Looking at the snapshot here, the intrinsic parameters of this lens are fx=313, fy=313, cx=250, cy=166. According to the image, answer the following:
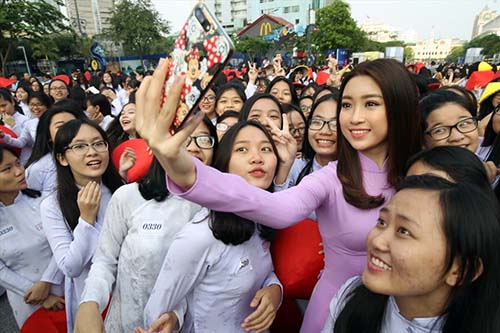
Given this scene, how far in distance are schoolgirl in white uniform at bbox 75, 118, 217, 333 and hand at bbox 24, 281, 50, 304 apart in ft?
2.27

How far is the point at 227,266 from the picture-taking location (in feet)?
5.06

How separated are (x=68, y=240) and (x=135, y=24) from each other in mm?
31035

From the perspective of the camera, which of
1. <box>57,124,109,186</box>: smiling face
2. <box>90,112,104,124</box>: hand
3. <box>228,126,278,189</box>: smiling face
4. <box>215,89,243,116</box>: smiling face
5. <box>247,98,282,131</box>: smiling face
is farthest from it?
<box>90,112,104,124</box>: hand

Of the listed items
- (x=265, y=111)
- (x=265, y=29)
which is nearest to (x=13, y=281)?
(x=265, y=111)

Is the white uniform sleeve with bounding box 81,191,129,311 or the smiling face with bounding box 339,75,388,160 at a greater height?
the smiling face with bounding box 339,75,388,160

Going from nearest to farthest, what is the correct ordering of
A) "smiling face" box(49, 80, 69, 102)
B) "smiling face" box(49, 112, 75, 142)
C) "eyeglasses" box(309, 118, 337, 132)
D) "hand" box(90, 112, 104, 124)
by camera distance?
1. "eyeglasses" box(309, 118, 337, 132)
2. "smiling face" box(49, 112, 75, 142)
3. "hand" box(90, 112, 104, 124)
4. "smiling face" box(49, 80, 69, 102)

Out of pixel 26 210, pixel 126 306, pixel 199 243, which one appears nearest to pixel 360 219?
pixel 199 243

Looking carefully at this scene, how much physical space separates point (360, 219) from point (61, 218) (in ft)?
6.37

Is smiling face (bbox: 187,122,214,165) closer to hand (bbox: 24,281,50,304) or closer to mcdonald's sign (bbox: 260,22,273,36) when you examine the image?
hand (bbox: 24,281,50,304)

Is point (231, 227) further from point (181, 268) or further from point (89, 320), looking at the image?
point (89, 320)

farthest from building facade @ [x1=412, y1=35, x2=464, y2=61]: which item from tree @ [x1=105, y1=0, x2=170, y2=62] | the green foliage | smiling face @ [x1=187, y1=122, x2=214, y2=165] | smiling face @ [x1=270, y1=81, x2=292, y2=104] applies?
smiling face @ [x1=187, y1=122, x2=214, y2=165]

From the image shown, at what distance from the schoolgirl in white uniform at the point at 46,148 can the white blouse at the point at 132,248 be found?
161 cm

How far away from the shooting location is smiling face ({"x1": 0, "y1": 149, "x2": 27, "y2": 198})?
7.50ft

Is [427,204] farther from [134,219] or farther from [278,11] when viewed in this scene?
[278,11]
